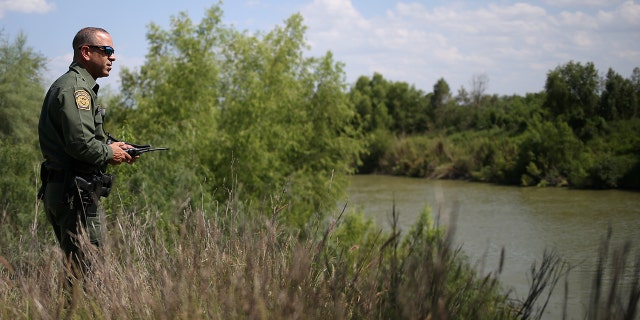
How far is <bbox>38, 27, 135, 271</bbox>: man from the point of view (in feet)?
10.0

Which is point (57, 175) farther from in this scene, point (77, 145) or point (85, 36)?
point (85, 36)

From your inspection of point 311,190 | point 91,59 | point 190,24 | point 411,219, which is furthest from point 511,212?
point 91,59

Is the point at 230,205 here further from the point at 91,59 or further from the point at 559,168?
the point at 559,168

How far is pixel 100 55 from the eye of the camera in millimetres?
3281

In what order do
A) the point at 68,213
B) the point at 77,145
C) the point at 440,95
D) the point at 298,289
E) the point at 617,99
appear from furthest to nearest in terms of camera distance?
the point at 440,95
the point at 617,99
the point at 68,213
the point at 77,145
the point at 298,289

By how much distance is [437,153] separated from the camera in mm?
35062

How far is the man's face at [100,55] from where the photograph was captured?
3256mm

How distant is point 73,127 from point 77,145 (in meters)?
0.09

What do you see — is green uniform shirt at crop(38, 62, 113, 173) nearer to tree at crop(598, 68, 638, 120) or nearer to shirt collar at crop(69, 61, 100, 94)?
shirt collar at crop(69, 61, 100, 94)

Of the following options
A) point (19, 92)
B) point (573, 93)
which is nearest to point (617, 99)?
point (573, 93)

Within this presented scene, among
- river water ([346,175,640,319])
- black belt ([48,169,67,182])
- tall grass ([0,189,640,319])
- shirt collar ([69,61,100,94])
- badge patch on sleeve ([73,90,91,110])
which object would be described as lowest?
river water ([346,175,640,319])

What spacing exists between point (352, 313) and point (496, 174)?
28.2 meters

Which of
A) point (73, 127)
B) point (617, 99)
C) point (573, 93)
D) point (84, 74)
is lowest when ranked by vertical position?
point (73, 127)

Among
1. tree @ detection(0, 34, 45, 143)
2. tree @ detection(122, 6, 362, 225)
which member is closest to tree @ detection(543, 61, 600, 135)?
tree @ detection(122, 6, 362, 225)
